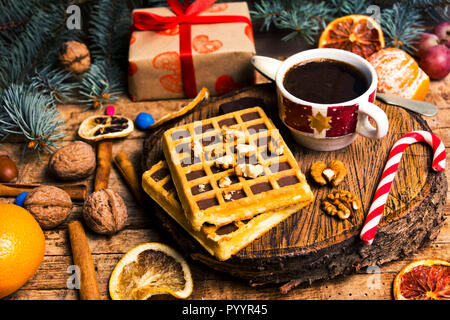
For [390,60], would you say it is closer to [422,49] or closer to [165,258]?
[422,49]

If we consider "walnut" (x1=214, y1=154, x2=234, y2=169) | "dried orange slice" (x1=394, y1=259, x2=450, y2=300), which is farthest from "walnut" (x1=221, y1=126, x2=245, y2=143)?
"dried orange slice" (x1=394, y1=259, x2=450, y2=300)

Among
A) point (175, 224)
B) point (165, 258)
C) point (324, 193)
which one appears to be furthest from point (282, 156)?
point (165, 258)

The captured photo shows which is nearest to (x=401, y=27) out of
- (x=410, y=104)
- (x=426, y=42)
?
(x=426, y=42)

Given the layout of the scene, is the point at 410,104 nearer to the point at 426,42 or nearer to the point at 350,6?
the point at 426,42

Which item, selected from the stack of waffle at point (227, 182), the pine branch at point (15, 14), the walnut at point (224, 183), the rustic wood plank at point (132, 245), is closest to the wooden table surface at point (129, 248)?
the rustic wood plank at point (132, 245)

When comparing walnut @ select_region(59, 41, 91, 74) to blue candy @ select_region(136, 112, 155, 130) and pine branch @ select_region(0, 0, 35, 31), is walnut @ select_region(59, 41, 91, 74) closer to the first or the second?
pine branch @ select_region(0, 0, 35, 31)
